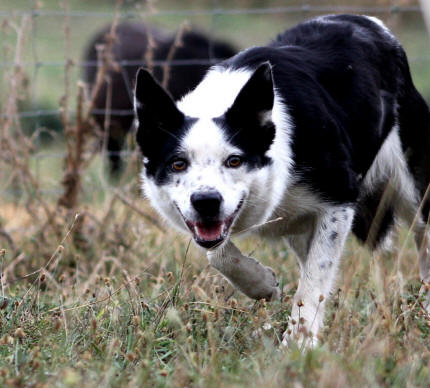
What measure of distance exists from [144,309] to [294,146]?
3.35 ft

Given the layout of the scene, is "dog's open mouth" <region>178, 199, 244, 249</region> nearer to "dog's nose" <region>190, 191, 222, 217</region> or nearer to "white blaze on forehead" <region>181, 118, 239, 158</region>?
"dog's nose" <region>190, 191, 222, 217</region>

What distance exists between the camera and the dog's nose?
11.2ft

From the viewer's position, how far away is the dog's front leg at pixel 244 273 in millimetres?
3928

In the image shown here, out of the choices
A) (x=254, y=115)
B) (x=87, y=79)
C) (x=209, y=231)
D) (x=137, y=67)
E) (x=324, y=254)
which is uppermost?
(x=254, y=115)

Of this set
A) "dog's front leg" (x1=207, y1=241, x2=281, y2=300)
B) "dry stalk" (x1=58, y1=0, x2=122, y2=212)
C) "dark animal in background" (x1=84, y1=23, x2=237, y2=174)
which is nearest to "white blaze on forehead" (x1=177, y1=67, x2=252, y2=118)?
"dog's front leg" (x1=207, y1=241, x2=281, y2=300)

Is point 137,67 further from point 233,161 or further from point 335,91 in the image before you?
point 233,161

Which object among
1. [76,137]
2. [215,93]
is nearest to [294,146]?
[215,93]

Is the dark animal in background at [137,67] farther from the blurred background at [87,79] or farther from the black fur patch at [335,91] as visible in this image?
the black fur patch at [335,91]

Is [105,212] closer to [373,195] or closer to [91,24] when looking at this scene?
[373,195]

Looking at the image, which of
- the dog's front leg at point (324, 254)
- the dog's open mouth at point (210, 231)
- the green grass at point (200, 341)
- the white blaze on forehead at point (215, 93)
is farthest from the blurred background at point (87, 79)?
the dog's open mouth at point (210, 231)

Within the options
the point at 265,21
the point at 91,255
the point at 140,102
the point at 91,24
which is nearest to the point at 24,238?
the point at 91,255

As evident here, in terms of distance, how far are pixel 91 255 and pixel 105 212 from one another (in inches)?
13.1

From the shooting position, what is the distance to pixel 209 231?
360 cm

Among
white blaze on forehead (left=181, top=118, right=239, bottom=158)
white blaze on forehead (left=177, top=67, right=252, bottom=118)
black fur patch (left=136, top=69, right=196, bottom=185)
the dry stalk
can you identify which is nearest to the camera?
white blaze on forehead (left=181, top=118, right=239, bottom=158)
